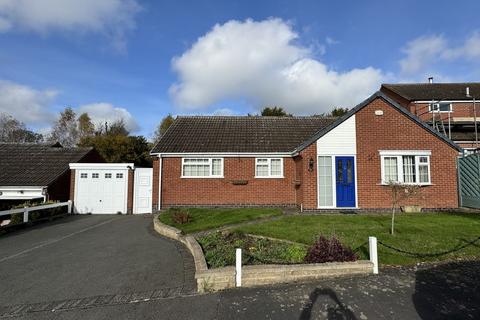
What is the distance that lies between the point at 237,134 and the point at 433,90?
2479 cm

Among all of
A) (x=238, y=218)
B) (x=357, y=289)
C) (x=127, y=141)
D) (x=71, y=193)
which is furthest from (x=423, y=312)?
(x=127, y=141)

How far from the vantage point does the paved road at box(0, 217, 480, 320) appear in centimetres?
443

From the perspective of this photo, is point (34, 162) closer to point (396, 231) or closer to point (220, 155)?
point (220, 155)

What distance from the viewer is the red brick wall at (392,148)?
13227 mm

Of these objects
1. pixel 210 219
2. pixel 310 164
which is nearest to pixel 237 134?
pixel 310 164

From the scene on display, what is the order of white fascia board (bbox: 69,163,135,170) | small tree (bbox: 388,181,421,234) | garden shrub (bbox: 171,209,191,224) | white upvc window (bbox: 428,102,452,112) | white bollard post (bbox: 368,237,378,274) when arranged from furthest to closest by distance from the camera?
white upvc window (bbox: 428,102,452,112)
white fascia board (bbox: 69,163,135,170)
garden shrub (bbox: 171,209,191,224)
small tree (bbox: 388,181,421,234)
white bollard post (bbox: 368,237,378,274)

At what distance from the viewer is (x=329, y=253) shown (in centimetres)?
607

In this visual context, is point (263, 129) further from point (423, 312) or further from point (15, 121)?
point (15, 121)

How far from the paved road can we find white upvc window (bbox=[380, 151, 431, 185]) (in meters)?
7.43

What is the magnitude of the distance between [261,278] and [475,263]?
15.6 ft

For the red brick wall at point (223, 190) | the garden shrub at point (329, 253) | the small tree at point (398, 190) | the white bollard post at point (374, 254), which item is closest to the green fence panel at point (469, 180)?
the small tree at point (398, 190)

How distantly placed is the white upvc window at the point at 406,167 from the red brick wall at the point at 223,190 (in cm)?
444

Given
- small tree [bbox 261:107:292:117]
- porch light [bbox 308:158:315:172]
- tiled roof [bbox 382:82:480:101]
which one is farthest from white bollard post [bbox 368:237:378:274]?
small tree [bbox 261:107:292:117]

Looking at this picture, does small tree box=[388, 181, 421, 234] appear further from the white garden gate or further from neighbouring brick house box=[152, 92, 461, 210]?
the white garden gate
